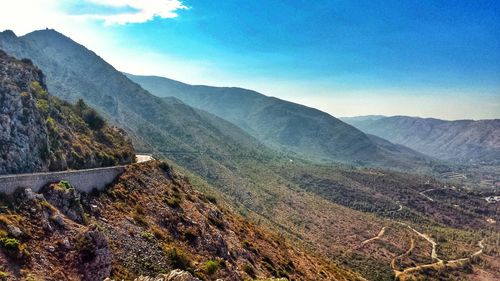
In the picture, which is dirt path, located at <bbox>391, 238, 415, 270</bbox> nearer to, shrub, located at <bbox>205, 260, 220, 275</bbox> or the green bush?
shrub, located at <bbox>205, 260, 220, 275</bbox>

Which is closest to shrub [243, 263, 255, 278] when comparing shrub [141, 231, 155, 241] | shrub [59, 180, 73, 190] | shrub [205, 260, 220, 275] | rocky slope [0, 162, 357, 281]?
rocky slope [0, 162, 357, 281]

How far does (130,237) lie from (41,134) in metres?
19.3

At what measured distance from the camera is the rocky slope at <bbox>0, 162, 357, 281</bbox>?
98.5ft

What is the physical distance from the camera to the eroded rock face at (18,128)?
141 ft

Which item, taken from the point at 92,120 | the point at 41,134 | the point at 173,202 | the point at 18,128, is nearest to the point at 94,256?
the point at 18,128

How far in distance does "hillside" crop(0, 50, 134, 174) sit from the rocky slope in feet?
22.3

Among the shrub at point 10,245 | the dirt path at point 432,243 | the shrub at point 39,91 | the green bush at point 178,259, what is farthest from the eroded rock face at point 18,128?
the dirt path at point 432,243

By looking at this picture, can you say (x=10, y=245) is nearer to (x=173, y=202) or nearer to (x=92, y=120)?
(x=173, y=202)

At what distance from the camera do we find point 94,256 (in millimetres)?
32406

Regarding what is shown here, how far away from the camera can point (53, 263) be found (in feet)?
98.0

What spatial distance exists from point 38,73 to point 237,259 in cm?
4591

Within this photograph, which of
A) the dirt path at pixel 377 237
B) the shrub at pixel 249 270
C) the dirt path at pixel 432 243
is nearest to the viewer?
the shrub at pixel 249 270

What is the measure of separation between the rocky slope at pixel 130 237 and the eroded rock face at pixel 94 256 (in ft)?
0.24

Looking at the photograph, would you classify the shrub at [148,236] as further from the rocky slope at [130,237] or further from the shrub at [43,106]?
the shrub at [43,106]
